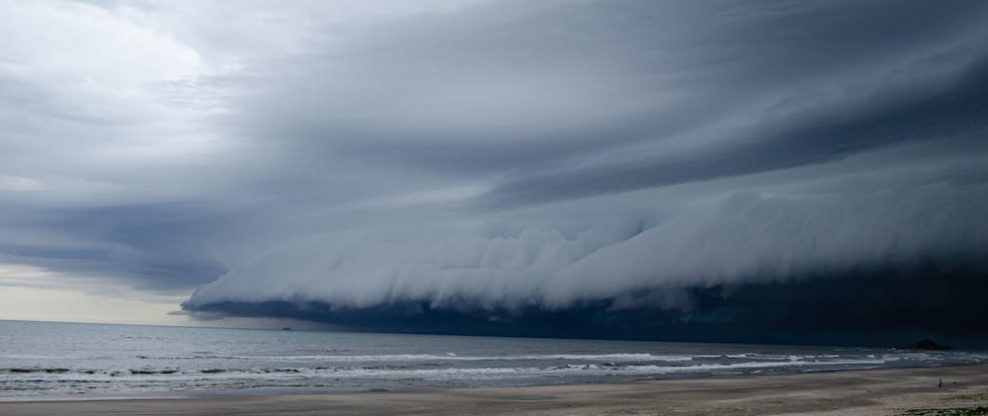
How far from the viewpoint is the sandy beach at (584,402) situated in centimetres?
2745

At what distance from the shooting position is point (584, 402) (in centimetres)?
3234

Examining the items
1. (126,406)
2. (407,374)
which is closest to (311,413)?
(126,406)

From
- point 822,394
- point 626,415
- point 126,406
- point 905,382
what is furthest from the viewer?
point 905,382

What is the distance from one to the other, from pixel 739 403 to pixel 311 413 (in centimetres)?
1763

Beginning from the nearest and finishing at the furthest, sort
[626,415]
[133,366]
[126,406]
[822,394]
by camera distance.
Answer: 1. [626,415]
2. [126,406]
3. [822,394]
4. [133,366]

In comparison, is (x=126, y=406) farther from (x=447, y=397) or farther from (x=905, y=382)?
(x=905, y=382)

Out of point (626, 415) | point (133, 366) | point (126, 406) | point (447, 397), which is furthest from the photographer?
point (133, 366)

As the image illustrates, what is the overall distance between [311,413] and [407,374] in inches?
1021

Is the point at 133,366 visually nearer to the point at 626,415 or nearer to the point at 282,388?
the point at 282,388

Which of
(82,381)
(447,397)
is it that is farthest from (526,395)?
(82,381)

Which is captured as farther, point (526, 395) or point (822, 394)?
point (822, 394)

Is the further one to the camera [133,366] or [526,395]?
[133,366]

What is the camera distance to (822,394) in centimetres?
3869

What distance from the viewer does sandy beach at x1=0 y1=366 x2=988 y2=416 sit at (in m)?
27.5
